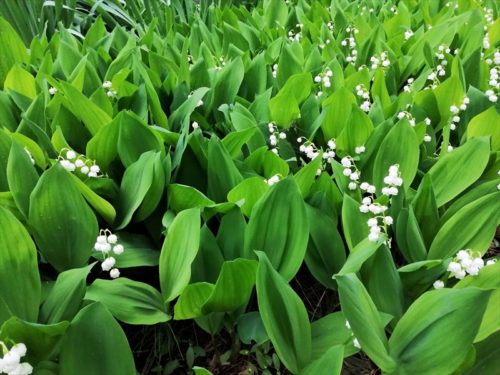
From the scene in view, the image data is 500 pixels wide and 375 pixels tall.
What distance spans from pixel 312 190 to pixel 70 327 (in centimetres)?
64

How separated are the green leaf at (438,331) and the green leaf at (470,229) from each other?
256 millimetres

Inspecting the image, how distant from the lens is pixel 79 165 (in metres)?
1.14

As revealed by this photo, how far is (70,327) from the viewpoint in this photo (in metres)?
0.75

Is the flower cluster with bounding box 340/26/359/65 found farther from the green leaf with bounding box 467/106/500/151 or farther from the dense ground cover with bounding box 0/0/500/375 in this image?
the green leaf with bounding box 467/106/500/151

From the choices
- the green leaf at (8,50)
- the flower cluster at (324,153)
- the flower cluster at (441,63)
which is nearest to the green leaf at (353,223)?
the flower cluster at (324,153)

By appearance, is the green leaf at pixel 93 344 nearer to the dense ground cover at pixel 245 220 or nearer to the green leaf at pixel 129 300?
the dense ground cover at pixel 245 220

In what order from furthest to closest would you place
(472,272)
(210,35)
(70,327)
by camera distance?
(210,35)
(472,272)
(70,327)

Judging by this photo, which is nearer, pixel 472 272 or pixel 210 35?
pixel 472 272

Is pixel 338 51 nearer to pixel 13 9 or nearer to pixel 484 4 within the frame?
pixel 484 4

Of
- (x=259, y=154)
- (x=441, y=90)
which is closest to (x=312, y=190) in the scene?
(x=259, y=154)

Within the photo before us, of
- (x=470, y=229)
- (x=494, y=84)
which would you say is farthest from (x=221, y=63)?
(x=470, y=229)

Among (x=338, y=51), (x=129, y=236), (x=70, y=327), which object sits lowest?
(x=129, y=236)

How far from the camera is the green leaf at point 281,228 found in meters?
0.98

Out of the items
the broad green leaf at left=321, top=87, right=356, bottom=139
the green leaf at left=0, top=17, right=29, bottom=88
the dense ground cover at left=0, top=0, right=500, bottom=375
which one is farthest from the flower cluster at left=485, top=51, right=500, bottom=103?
the green leaf at left=0, top=17, right=29, bottom=88
